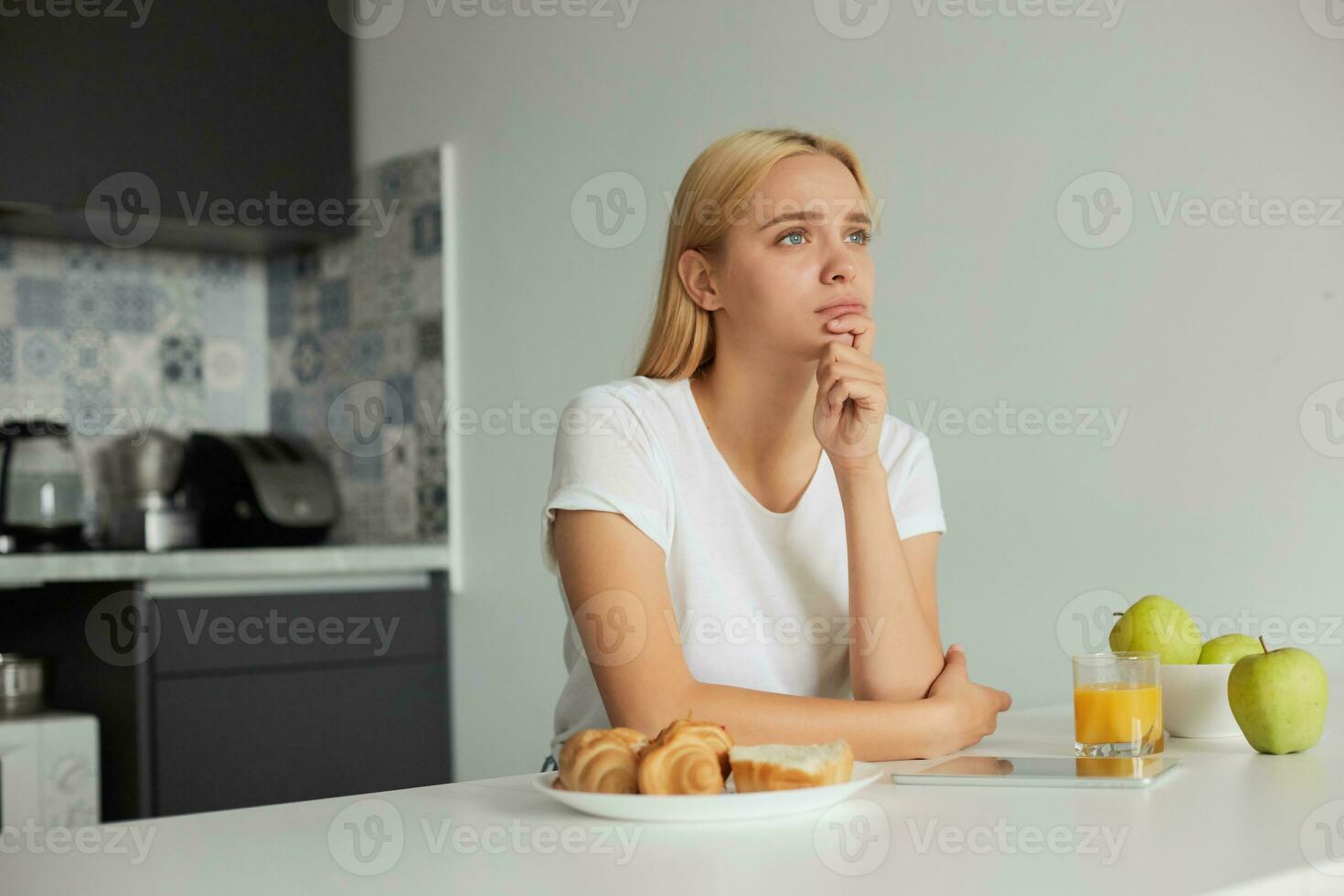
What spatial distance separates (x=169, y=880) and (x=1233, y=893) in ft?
1.71

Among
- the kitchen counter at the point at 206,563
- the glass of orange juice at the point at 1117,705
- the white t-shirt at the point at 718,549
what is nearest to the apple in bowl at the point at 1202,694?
the glass of orange juice at the point at 1117,705

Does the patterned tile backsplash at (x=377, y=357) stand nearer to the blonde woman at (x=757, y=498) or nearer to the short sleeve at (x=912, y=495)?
the blonde woman at (x=757, y=498)

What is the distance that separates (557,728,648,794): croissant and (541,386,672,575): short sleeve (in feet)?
1.32

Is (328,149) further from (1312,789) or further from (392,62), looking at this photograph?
(1312,789)

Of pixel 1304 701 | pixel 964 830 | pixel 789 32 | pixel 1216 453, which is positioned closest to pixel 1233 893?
pixel 964 830

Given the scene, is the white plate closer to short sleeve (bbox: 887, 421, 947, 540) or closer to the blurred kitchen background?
short sleeve (bbox: 887, 421, 947, 540)

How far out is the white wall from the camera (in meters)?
1.60

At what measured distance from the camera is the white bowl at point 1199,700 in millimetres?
1142

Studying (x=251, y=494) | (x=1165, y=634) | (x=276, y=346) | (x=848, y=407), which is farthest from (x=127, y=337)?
(x=1165, y=634)

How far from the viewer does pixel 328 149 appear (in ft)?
9.75

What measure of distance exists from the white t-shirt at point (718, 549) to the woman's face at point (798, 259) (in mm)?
126

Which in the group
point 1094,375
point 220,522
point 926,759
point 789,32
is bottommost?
point 926,759

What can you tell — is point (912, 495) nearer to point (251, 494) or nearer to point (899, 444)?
point (899, 444)

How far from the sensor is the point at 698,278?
150cm
